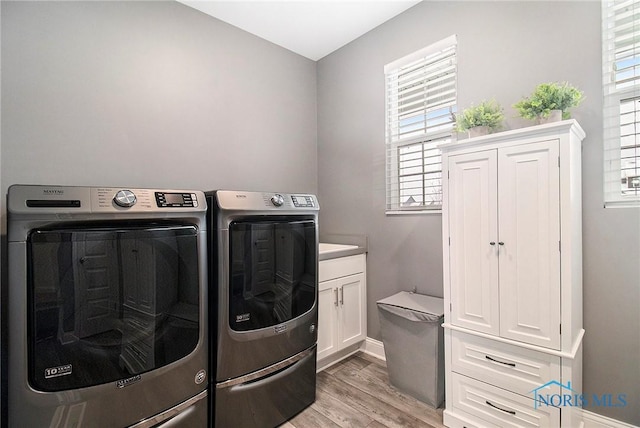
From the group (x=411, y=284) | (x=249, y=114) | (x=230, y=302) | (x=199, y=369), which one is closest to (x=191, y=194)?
(x=230, y=302)

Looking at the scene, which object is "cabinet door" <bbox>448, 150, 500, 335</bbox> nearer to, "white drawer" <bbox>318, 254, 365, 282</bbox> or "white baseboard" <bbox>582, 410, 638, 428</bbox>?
"white baseboard" <bbox>582, 410, 638, 428</bbox>

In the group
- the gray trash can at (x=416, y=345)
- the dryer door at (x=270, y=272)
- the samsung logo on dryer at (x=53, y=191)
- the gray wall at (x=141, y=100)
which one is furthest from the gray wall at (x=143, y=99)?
the gray trash can at (x=416, y=345)

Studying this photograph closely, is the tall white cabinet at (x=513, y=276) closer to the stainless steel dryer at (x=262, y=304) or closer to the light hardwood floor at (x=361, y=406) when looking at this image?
the light hardwood floor at (x=361, y=406)

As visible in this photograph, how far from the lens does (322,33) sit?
8.84ft

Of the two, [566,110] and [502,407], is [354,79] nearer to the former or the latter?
[566,110]

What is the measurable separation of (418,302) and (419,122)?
1395 millimetres

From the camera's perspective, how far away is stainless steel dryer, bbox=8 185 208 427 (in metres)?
1.05

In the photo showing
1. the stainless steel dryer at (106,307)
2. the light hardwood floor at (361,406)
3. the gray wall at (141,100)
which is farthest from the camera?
the light hardwood floor at (361,406)

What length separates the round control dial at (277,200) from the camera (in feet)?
5.52

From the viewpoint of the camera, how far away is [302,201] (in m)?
1.87

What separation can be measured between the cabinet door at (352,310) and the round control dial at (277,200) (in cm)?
100

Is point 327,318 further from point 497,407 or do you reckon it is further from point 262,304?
point 497,407

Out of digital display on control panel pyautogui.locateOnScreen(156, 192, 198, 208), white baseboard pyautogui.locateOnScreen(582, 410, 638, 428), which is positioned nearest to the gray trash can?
white baseboard pyautogui.locateOnScreen(582, 410, 638, 428)

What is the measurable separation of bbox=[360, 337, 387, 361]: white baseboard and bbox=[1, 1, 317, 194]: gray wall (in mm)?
1580
